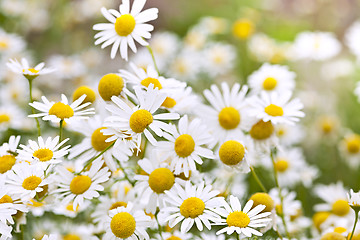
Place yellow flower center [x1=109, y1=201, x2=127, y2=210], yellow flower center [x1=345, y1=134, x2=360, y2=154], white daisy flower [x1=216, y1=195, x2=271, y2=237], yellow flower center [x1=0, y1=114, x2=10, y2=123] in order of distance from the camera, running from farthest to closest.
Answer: yellow flower center [x1=345, y1=134, x2=360, y2=154] < yellow flower center [x1=0, y1=114, x2=10, y2=123] < yellow flower center [x1=109, y1=201, x2=127, y2=210] < white daisy flower [x1=216, y1=195, x2=271, y2=237]

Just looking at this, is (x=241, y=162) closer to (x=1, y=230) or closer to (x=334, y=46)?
(x=1, y=230)

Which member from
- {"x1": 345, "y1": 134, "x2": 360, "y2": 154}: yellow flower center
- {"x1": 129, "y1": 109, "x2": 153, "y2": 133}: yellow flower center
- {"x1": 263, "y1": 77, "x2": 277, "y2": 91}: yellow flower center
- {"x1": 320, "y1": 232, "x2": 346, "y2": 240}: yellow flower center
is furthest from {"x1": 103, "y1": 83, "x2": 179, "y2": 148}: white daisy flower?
{"x1": 345, "y1": 134, "x2": 360, "y2": 154}: yellow flower center

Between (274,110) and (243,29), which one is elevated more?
(243,29)

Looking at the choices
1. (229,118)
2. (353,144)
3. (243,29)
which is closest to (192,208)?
(229,118)

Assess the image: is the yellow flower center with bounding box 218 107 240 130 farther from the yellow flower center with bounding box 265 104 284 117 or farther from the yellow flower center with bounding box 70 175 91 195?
the yellow flower center with bounding box 70 175 91 195

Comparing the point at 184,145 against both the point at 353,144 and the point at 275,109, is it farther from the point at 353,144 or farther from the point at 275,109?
the point at 353,144

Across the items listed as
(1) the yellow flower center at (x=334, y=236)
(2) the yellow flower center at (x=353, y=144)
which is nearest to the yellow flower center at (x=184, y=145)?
(1) the yellow flower center at (x=334, y=236)

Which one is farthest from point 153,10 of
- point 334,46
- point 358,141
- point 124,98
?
point 334,46
